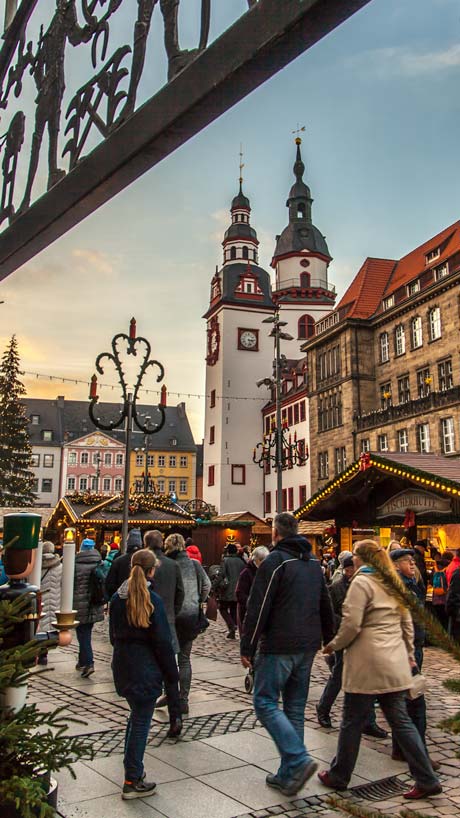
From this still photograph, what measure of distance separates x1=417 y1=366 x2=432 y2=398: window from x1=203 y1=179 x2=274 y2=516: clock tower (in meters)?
22.7

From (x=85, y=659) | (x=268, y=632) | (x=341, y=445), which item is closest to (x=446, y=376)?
(x=341, y=445)

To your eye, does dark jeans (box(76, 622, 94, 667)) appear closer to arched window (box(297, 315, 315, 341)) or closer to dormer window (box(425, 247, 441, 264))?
dormer window (box(425, 247, 441, 264))

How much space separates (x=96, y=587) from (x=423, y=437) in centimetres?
2620

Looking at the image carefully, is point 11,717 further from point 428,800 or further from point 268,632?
point 428,800

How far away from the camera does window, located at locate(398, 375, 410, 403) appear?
37.4 meters

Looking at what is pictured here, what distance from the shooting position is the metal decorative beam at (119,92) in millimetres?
1369

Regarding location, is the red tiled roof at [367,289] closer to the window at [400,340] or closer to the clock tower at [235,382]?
the window at [400,340]

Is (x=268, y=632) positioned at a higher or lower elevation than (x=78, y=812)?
higher

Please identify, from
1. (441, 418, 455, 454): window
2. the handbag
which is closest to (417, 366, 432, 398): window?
(441, 418, 455, 454): window

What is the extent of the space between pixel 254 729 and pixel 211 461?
5218cm

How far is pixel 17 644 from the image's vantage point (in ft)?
8.73

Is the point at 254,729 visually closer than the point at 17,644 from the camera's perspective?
No

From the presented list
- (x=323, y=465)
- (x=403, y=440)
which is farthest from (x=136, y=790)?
(x=323, y=465)

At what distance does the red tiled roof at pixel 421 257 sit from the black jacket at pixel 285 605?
34.1 meters
